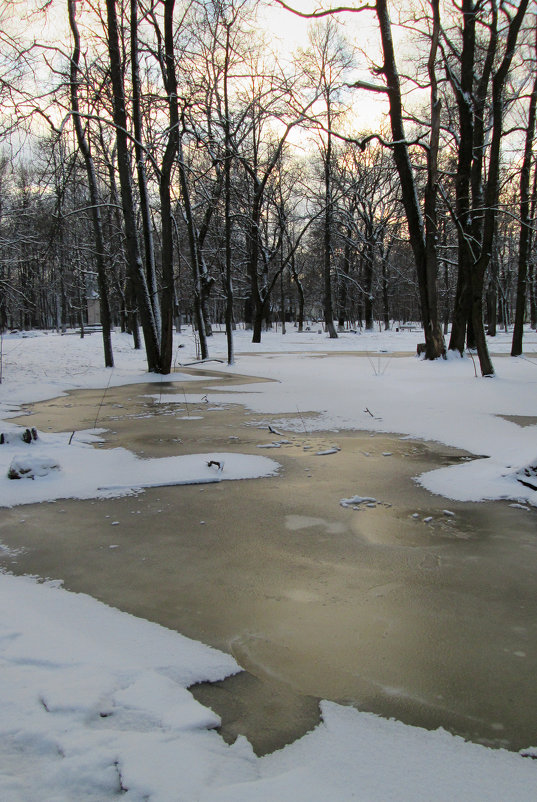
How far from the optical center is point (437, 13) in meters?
12.4

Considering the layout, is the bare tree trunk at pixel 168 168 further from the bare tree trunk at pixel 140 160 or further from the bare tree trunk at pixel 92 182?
the bare tree trunk at pixel 92 182

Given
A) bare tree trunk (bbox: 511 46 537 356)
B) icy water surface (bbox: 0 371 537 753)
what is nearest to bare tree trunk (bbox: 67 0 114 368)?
icy water surface (bbox: 0 371 537 753)

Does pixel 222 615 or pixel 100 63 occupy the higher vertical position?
pixel 100 63

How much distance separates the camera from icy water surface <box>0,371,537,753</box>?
6.79 ft

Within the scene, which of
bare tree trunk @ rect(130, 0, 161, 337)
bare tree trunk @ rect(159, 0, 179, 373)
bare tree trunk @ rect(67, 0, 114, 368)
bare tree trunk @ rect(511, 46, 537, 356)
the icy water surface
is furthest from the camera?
bare tree trunk @ rect(511, 46, 537, 356)

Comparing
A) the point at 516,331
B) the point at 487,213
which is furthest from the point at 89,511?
the point at 516,331

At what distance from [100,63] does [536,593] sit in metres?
16.0

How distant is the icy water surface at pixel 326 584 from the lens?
207cm

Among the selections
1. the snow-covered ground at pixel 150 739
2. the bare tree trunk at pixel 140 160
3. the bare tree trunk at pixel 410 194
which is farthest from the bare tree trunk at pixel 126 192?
the snow-covered ground at pixel 150 739

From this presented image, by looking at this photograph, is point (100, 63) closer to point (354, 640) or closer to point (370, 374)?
point (370, 374)

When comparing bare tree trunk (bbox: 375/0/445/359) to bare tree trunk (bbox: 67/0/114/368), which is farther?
bare tree trunk (bbox: 67/0/114/368)

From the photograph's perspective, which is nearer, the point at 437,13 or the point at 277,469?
the point at 277,469

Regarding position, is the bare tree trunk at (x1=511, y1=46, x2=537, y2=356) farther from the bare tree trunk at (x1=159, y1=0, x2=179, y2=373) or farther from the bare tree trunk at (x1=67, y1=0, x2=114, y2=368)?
the bare tree trunk at (x1=67, y1=0, x2=114, y2=368)

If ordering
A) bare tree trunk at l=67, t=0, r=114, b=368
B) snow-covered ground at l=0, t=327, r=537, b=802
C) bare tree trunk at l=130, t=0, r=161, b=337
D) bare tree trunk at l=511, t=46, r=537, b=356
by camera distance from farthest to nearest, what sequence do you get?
bare tree trunk at l=511, t=46, r=537, b=356 < bare tree trunk at l=67, t=0, r=114, b=368 < bare tree trunk at l=130, t=0, r=161, b=337 < snow-covered ground at l=0, t=327, r=537, b=802
